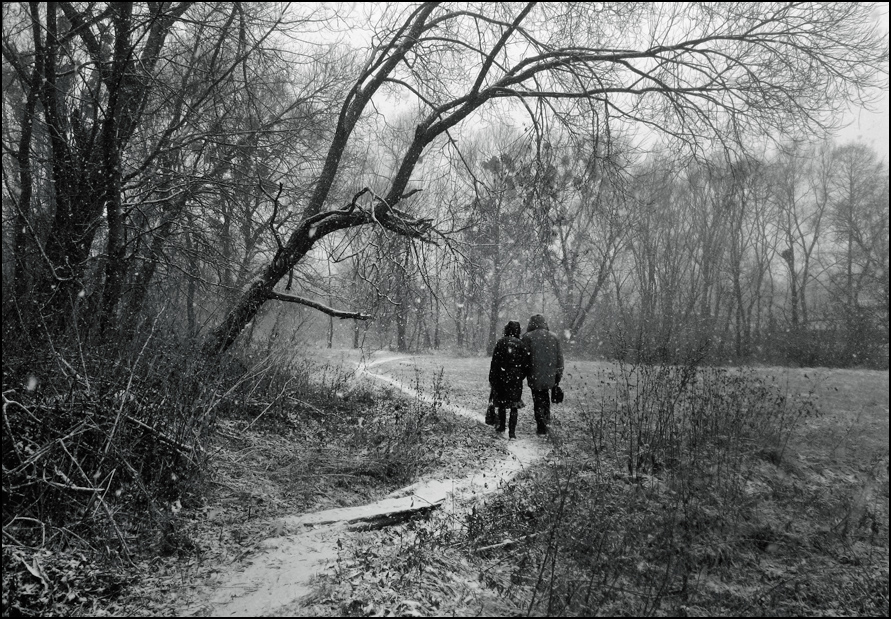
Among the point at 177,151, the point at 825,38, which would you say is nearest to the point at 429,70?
the point at 177,151

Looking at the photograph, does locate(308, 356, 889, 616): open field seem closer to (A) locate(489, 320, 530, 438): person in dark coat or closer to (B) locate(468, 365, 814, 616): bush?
(B) locate(468, 365, 814, 616): bush

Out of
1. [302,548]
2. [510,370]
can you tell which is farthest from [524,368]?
[302,548]

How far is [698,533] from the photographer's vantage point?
165 inches

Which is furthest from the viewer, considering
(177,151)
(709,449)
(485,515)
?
(177,151)

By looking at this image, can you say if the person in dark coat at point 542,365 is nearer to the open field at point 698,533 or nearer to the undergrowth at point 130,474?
the open field at point 698,533

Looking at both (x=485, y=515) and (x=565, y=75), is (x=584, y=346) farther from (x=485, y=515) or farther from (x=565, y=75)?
A: (x=485, y=515)

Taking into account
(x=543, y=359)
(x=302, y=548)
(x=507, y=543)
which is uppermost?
(x=543, y=359)

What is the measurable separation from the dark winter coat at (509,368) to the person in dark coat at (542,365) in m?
0.14

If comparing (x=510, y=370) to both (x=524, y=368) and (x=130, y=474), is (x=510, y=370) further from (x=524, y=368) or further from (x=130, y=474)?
(x=130, y=474)

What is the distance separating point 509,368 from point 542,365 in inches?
22.4

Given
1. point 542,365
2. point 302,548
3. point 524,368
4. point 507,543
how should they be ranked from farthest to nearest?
point 524,368
point 542,365
point 507,543
point 302,548

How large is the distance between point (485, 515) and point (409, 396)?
6.63 metres

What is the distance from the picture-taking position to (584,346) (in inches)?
1037

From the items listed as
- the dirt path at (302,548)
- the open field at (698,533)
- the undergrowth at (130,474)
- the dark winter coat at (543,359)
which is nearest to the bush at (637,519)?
the open field at (698,533)
